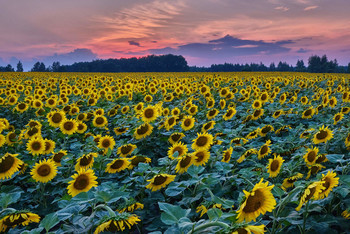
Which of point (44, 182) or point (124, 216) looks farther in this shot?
point (44, 182)

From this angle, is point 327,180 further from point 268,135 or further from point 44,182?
point 268,135

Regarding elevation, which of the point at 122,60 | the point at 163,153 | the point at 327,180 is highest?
the point at 122,60

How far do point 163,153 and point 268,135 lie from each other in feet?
7.12

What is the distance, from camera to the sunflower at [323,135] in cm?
363

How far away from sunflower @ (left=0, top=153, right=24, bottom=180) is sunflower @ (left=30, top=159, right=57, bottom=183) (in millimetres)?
217

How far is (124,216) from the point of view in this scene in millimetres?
1474

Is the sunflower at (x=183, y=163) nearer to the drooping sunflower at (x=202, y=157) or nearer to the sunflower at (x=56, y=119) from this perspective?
the drooping sunflower at (x=202, y=157)

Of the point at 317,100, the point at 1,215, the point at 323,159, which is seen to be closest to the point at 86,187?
the point at 1,215

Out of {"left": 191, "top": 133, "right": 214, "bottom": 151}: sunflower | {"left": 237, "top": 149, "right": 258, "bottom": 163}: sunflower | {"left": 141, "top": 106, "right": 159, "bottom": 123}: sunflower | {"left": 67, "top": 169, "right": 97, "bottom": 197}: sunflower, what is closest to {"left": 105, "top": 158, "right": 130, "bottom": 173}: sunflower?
{"left": 67, "top": 169, "right": 97, "bottom": 197}: sunflower

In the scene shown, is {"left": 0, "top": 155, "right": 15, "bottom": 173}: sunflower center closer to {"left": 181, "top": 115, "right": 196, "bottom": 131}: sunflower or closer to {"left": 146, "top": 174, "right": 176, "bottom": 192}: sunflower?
{"left": 146, "top": 174, "right": 176, "bottom": 192}: sunflower

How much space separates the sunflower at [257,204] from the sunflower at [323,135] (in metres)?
2.55

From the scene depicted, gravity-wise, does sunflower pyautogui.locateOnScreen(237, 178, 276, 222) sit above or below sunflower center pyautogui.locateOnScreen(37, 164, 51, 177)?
above

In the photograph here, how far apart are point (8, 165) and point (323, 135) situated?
13.4 feet

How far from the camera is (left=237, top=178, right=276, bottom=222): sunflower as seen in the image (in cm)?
149
